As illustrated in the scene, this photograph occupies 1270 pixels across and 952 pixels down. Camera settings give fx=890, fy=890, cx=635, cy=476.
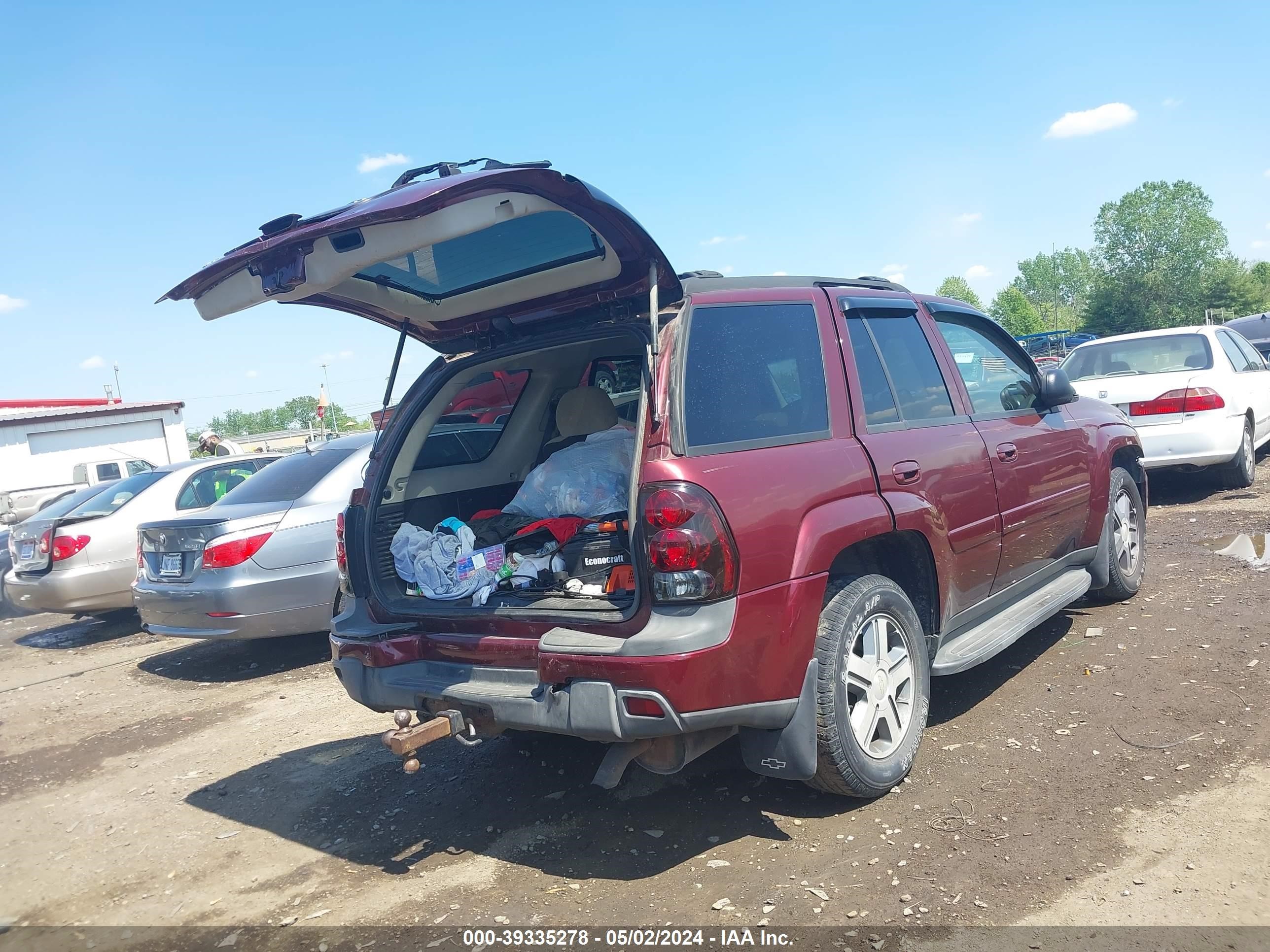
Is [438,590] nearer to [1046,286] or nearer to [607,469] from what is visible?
[607,469]

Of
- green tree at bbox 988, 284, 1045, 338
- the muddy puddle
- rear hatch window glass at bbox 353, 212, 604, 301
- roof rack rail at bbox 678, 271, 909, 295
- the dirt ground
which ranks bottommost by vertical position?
the muddy puddle

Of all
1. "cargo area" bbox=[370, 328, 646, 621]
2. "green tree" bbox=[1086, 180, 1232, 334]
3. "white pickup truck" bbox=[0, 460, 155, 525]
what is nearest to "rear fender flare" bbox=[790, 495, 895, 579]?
"cargo area" bbox=[370, 328, 646, 621]

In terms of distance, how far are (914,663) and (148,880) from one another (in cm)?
315

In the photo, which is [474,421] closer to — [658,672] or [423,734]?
[423,734]

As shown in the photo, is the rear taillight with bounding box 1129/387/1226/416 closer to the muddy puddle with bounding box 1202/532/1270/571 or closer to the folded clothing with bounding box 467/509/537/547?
the muddy puddle with bounding box 1202/532/1270/571

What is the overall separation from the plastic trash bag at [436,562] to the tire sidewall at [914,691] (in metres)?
1.40

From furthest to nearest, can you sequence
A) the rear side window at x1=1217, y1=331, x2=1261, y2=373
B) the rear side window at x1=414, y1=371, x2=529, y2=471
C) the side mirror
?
the rear side window at x1=1217, y1=331, x2=1261, y2=373, the side mirror, the rear side window at x1=414, y1=371, x2=529, y2=471

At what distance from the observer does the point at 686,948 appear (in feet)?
8.64

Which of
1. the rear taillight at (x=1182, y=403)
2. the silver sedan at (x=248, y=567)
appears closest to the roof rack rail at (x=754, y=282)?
the silver sedan at (x=248, y=567)

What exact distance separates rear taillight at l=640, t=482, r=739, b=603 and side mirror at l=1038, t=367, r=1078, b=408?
9.21ft

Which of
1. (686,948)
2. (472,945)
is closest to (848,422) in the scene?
(686,948)

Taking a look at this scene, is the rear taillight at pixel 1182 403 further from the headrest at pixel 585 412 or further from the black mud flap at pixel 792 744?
the black mud flap at pixel 792 744

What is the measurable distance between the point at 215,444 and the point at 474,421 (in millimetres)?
10645

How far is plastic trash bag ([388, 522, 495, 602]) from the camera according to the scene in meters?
3.62
